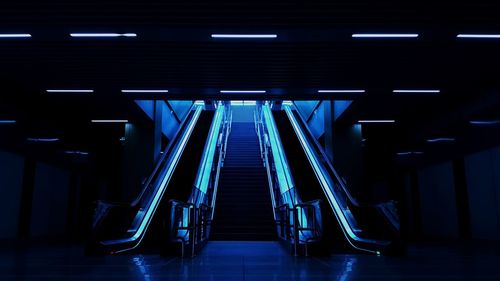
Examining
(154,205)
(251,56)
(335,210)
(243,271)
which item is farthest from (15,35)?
(335,210)

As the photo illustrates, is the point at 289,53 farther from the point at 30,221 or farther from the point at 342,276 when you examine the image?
the point at 30,221

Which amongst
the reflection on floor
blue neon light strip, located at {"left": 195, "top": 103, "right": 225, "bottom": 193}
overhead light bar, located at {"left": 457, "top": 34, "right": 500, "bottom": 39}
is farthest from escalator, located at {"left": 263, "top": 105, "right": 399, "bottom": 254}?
overhead light bar, located at {"left": 457, "top": 34, "right": 500, "bottom": 39}

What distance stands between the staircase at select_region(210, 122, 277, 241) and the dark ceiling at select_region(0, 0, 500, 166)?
9.71 ft

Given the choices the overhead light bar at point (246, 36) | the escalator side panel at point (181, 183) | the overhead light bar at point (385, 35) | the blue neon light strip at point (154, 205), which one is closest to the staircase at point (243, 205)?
the escalator side panel at point (181, 183)

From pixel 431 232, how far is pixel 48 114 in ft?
42.2

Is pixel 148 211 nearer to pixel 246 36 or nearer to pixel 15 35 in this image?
pixel 15 35

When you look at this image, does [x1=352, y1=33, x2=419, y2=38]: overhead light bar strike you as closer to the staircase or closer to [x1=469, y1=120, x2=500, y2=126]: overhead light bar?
[x1=469, y1=120, x2=500, y2=126]: overhead light bar

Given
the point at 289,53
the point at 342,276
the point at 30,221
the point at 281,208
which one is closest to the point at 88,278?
the point at 342,276

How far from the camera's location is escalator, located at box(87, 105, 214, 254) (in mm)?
7113

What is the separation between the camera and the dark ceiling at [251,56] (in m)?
5.70

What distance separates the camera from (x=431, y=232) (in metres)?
15.8

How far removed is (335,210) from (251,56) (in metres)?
3.54

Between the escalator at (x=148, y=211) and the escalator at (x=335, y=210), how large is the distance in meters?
2.84

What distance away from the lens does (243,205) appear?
11398 mm
